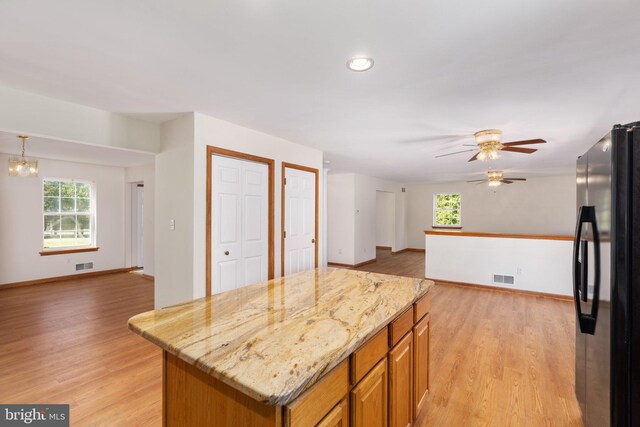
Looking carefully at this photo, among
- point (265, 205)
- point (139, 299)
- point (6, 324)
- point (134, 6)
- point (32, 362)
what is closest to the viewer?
point (134, 6)

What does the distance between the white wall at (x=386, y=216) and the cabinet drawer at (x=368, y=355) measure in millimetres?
8193

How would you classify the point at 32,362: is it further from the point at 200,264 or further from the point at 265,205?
the point at 265,205

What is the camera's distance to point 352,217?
7168mm

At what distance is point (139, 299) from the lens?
4.61m

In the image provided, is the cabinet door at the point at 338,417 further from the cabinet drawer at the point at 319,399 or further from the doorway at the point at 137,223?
the doorway at the point at 137,223

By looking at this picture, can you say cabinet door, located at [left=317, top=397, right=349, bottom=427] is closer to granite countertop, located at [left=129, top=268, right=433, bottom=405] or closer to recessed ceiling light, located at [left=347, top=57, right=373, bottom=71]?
granite countertop, located at [left=129, top=268, right=433, bottom=405]

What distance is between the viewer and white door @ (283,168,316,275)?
426 centimetres

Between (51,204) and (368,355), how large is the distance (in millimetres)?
6893

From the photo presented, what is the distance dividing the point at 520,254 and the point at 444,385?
3.64m

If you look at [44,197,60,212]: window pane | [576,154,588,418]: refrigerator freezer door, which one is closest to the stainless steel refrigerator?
[576,154,588,418]: refrigerator freezer door

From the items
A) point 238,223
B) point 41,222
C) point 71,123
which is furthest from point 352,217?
point 41,222

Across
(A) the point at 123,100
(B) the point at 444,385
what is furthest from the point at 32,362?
(B) the point at 444,385

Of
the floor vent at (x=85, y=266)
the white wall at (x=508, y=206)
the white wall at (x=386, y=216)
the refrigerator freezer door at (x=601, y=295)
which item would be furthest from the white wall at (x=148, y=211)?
the white wall at (x=508, y=206)

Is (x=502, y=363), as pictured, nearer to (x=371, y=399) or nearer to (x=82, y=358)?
(x=371, y=399)
